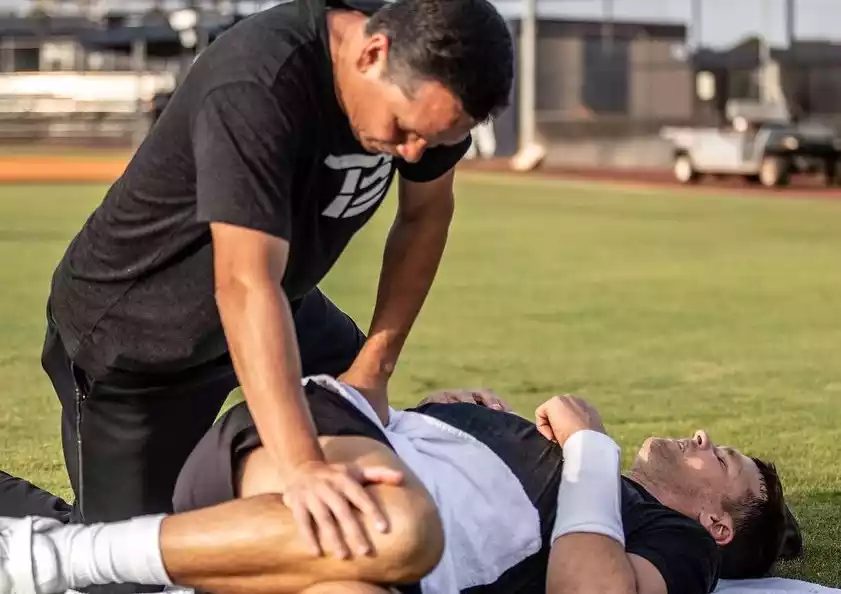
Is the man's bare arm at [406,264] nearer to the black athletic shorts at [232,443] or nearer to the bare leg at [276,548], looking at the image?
the black athletic shorts at [232,443]

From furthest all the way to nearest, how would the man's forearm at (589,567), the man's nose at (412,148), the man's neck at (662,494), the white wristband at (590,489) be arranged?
the man's neck at (662,494) → the white wristband at (590,489) → the man's forearm at (589,567) → the man's nose at (412,148)

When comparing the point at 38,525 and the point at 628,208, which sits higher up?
the point at 38,525

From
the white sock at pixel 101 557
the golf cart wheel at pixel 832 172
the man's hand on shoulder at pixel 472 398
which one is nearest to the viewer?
the white sock at pixel 101 557

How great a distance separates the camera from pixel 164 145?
10.6 ft

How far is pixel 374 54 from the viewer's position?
9.55ft

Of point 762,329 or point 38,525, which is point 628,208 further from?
point 38,525

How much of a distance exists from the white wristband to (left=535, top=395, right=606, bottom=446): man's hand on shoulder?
7 cm

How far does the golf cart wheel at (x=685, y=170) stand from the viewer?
89.4ft

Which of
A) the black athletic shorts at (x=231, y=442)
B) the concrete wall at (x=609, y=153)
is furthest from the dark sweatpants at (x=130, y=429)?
the concrete wall at (x=609, y=153)

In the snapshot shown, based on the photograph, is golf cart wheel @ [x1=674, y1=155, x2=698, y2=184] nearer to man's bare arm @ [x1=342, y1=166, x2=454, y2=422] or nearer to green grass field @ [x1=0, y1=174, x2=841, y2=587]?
green grass field @ [x1=0, y1=174, x2=841, y2=587]

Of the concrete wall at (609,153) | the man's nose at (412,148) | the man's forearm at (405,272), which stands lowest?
the concrete wall at (609,153)

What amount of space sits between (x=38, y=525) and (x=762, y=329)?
6.34 meters

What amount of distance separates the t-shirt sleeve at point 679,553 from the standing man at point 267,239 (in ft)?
2.33

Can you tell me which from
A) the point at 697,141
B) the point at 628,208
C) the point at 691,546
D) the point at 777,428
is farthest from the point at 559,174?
the point at 691,546
